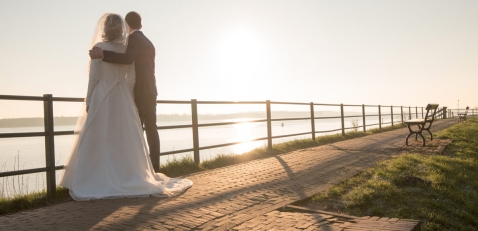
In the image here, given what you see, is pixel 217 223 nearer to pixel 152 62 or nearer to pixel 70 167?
pixel 70 167

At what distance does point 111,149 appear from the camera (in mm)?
4164

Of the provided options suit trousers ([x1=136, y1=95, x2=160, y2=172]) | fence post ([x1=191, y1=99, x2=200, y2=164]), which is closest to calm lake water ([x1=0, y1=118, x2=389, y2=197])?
fence post ([x1=191, y1=99, x2=200, y2=164])

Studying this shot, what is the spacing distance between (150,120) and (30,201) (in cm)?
164

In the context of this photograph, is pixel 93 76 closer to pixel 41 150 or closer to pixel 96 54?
pixel 96 54

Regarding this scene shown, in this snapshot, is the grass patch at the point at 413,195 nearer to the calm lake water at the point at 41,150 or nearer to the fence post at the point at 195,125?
the fence post at the point at 195,125

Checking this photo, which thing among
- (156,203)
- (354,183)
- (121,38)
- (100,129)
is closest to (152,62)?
(121,38)

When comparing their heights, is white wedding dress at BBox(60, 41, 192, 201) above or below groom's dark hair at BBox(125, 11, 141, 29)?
below

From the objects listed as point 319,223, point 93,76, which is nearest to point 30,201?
point 93,76

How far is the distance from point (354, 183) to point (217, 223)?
2421 millimetres

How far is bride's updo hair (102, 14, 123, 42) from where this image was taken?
14.5ft

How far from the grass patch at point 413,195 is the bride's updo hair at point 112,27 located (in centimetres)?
279

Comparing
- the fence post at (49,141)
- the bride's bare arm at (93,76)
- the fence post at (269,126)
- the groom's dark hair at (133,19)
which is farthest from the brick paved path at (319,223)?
the fence post at (269,126)

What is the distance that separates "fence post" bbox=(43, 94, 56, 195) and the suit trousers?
3.26ft

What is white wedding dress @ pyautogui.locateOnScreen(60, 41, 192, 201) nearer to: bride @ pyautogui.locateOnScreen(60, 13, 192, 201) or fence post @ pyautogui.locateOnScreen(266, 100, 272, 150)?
bride @ pyautogui.locateOnScreen(60, 13, 192, 201)
